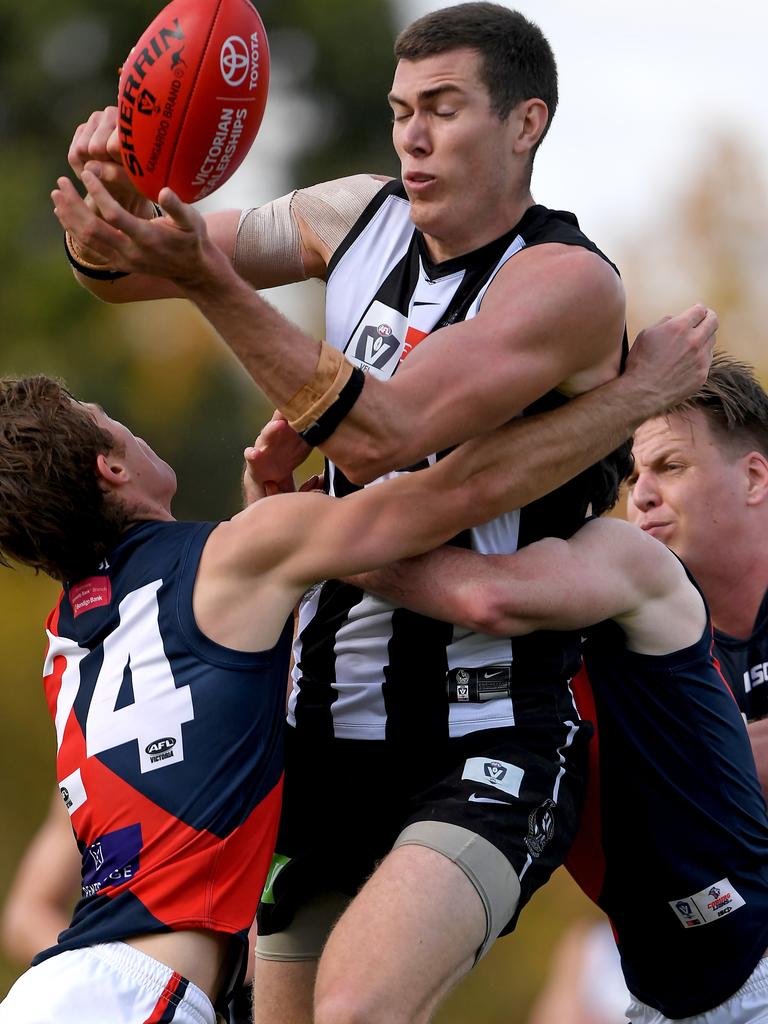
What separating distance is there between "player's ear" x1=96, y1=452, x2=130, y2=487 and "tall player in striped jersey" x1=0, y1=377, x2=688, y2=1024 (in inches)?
6.0

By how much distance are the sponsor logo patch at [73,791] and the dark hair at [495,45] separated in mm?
1992

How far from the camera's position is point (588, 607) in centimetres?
367

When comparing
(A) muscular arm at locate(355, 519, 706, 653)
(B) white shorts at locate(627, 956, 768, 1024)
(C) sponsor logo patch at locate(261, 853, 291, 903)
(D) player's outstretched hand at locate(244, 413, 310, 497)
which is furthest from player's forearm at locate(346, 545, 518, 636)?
(B) white shorts at locate(627, 956, 768, 1024)

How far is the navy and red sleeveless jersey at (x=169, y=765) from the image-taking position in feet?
11.3

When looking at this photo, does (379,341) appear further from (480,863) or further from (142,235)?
(480,863)

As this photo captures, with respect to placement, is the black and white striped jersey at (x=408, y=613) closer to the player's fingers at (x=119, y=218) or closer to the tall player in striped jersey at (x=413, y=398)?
the tall player in striped jersey at (x=413, y=398)

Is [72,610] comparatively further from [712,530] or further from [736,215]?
[736,215]

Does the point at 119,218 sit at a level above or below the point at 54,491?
above

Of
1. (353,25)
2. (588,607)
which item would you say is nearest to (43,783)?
(353,25)

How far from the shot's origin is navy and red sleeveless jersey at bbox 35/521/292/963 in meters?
3.45

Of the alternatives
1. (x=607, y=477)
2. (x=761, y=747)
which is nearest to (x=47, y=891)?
(x=607, y=477)

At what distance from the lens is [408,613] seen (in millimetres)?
3781

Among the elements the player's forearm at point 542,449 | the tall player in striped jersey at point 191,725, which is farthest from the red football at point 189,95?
the player's forearm at point 542,449

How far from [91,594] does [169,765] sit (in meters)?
0.52
